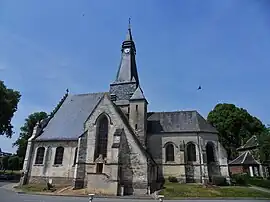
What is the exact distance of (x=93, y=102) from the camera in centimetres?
3272

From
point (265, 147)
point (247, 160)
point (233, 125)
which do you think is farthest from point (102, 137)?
point (233, 125)

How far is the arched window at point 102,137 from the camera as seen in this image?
973 inches

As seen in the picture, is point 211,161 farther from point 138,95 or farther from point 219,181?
point 138,95

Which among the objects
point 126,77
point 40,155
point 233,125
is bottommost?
point 40,155

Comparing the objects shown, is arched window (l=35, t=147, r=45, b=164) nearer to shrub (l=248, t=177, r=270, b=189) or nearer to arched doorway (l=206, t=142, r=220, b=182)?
arched doorway (l=206, t=142, r=220, b=182)

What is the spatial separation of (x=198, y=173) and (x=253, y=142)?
59.6 ft

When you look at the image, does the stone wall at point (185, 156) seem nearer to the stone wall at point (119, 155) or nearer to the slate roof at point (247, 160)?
the stone wall at point (119, 155)

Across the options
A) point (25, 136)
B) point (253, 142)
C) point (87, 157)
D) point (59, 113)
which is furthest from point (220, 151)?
point (25, 136)

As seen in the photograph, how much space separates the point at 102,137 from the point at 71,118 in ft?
27.2

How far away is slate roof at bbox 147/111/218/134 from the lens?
101 ft

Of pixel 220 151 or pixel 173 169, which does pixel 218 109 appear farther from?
pixel 173 169

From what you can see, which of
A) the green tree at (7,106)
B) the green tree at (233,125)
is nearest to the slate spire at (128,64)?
the green tree at (7,106)

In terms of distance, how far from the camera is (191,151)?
97.7 feet

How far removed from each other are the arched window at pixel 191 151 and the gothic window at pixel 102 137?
11952 millimetres
